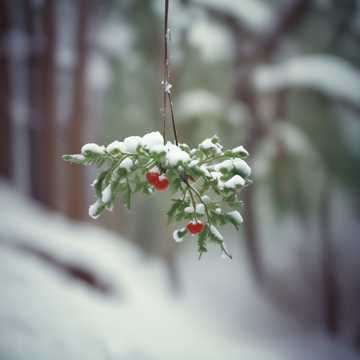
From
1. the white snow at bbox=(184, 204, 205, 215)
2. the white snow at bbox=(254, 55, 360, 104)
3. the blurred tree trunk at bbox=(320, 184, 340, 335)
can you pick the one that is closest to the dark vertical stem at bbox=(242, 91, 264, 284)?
the white snow at bbox=(254, 55, 360, 104)

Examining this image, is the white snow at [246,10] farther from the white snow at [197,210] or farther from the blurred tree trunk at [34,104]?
the white snow at [197,210]

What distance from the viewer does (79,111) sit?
9289mm

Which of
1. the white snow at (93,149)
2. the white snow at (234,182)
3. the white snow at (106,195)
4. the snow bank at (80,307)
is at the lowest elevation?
the white snow at (106,195)

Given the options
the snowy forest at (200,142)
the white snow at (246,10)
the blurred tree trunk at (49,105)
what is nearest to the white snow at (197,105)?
the snowy forest at (200,142)

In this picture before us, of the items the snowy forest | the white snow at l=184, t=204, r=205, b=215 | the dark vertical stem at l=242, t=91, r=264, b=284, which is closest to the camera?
the white snow at l=184, t=204, r=205, b=215

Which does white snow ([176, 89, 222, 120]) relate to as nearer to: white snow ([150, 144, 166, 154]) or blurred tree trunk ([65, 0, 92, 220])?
blurred tree trunk ([65, 0, 92, 220])

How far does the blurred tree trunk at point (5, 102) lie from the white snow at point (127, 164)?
30.8ft

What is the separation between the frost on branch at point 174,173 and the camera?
4.48ft

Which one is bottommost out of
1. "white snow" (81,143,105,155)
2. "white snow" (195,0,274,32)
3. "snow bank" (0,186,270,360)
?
"white snow" (81,143,105,155)

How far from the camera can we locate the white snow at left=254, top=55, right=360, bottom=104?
7.15 m

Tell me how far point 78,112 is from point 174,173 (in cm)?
836

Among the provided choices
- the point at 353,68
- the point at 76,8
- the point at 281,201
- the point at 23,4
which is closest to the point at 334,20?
the point at 353,68

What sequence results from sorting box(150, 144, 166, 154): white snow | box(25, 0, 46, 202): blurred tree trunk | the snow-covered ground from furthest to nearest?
box(25, 0, 46, 202): blurred tree trunk
the snow-covered ground
box(150, 144, 166, 154): white snow

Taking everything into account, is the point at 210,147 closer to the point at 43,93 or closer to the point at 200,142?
the point at 200,142
